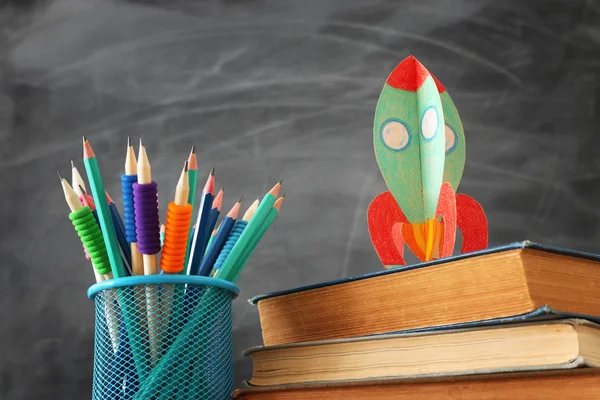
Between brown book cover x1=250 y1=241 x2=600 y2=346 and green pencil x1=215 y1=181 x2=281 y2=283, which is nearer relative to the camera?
brown book cover x1=250 y1=241 x2=600 y2=346

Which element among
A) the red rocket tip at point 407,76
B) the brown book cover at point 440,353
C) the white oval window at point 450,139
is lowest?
the brown book cover at point 440,353

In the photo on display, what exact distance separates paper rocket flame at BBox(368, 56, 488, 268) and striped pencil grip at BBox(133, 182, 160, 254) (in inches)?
7.2

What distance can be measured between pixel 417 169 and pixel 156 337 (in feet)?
0.78

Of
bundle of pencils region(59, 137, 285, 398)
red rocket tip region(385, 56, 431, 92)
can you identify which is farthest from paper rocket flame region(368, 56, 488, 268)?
bundle of pencils region(59, 137, 285, 398)

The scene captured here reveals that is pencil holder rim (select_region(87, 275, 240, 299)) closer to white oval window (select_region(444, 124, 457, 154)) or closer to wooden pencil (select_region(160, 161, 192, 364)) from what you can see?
wooden pencil (select_region(160, 161, 192, 364))

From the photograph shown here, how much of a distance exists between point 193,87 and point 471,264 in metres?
0.49

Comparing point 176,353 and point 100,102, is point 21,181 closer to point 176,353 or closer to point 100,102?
point 100,102

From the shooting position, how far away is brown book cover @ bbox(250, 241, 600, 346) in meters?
0.41

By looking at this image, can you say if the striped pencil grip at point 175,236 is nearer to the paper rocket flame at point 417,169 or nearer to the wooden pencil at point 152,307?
the wooden pencil at point 152,307

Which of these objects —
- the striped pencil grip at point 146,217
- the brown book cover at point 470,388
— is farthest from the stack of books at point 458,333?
the striped pencil grip at point 146,217

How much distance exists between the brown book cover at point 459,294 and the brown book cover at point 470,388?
0.03 meters

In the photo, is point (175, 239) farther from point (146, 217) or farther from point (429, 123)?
point (429, 123)

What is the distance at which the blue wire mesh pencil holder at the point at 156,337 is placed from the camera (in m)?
0.50

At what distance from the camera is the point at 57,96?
0.85 m
